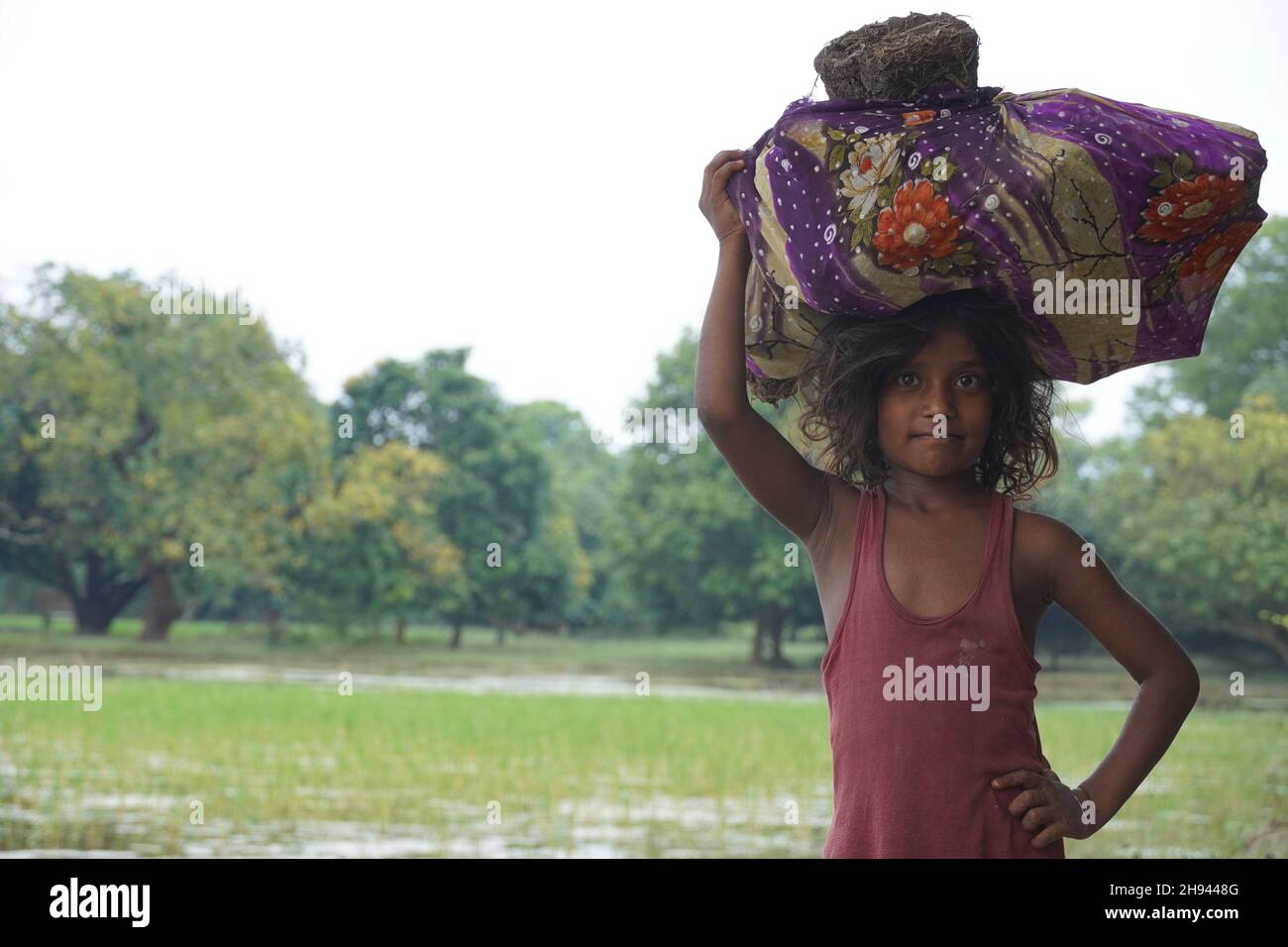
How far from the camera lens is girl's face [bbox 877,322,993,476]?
1211 millimetres

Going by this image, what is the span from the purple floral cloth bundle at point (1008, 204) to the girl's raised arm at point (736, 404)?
0.07ft

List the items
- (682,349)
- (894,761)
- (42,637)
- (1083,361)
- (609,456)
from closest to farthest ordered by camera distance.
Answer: (894,761)
(1083,361)
(42,637)
(682,349)
(609,456)

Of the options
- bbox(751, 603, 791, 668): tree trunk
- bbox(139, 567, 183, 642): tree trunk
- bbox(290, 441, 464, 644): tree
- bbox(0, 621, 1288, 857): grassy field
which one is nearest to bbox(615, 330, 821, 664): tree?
bbox(751, 603, 791, 668): tree trunk

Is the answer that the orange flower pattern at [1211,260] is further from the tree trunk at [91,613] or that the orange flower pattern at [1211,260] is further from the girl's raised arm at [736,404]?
the tree trunk at [91,613]

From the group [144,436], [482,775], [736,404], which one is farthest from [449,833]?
[144,436]

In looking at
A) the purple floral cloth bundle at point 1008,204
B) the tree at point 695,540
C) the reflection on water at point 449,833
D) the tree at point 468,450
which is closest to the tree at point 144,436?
the tree at point 468,450

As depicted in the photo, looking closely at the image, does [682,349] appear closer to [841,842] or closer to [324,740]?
[324,740]

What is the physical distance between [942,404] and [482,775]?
699 cm

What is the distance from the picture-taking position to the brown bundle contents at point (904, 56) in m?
1.17

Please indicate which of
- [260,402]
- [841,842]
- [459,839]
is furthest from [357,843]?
[260,402]

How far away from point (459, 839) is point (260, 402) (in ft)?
39.3

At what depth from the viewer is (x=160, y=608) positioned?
60.1ft

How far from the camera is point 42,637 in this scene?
17.3 metres

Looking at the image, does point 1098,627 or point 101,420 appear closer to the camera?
point 1098,627
